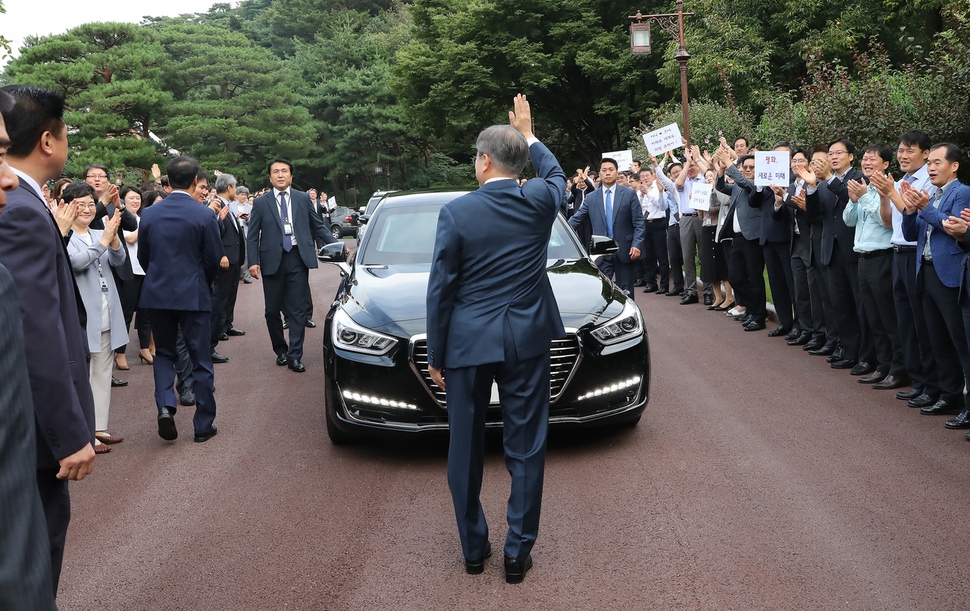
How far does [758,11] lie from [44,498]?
1161 inches

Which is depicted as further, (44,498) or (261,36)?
(261,36)

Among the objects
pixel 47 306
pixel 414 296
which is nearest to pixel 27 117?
pixel 47 306

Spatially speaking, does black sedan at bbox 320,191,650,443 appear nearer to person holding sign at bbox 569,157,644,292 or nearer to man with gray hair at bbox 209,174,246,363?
person holding sign at bbox 569,157,644,292

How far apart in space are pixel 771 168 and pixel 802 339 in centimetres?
189

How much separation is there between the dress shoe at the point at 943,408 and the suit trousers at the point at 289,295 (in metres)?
6.10

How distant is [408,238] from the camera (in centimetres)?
821

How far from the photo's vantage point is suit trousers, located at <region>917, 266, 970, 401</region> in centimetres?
737

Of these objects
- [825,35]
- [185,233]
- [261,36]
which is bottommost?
[185,233]

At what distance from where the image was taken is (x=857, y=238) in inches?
352

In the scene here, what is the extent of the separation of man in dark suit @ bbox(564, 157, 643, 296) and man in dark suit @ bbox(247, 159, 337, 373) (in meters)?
3.70

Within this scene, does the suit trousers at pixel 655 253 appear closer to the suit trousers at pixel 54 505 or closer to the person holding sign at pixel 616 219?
the person holding sign at pixel 616 219

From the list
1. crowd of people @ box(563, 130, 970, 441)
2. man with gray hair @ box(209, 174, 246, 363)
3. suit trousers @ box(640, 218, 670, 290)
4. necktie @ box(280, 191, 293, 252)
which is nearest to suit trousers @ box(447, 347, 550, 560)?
crowd of people @ box(563, 130, 970, 441)

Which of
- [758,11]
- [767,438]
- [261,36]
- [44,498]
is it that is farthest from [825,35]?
[261,36]

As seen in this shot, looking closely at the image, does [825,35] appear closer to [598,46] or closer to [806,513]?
[598,46]
